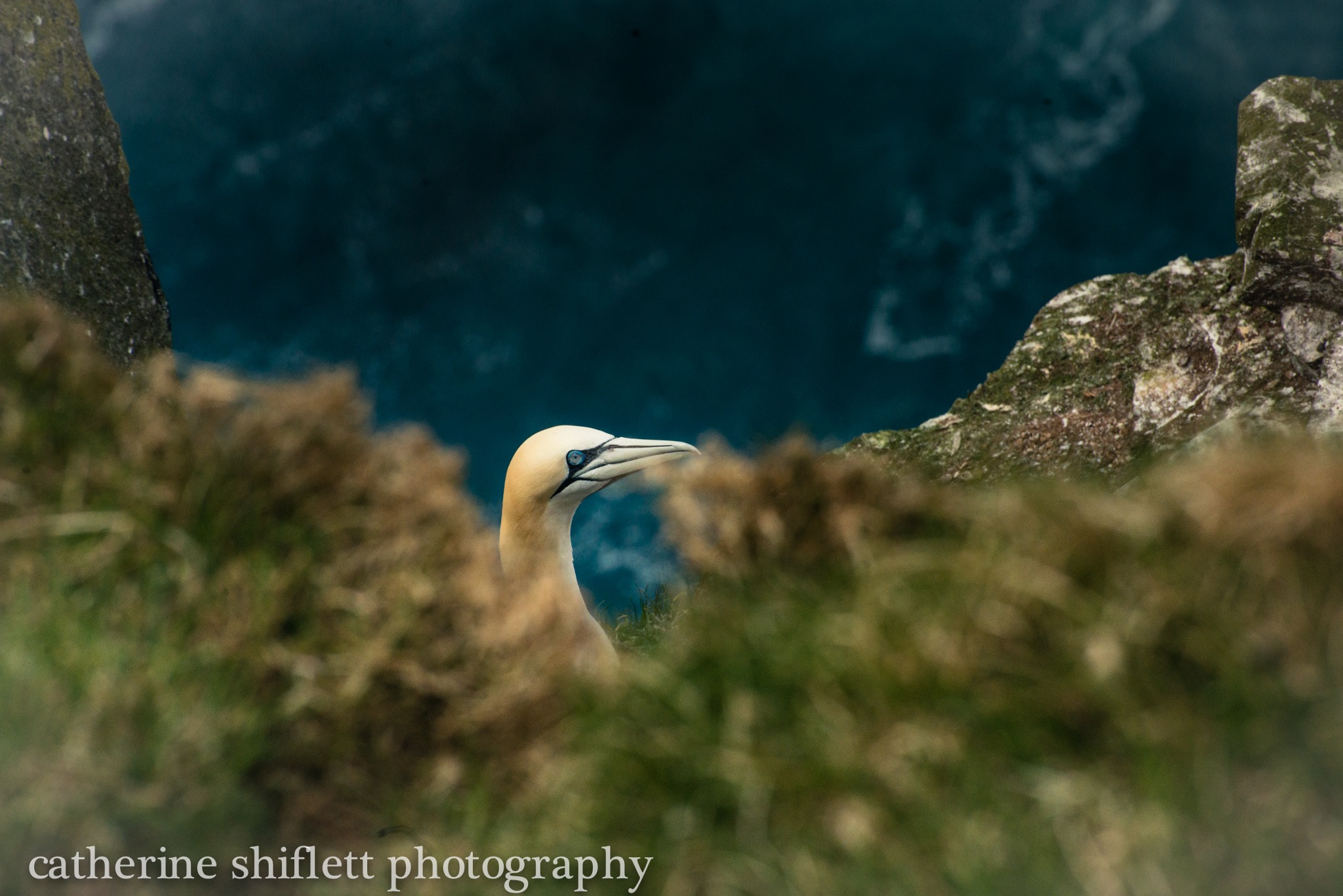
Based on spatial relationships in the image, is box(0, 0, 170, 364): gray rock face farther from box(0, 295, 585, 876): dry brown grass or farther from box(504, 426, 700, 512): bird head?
box(504, 426, 700, 512): bird head

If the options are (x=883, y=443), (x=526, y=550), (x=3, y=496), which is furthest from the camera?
(x=883, y=443)

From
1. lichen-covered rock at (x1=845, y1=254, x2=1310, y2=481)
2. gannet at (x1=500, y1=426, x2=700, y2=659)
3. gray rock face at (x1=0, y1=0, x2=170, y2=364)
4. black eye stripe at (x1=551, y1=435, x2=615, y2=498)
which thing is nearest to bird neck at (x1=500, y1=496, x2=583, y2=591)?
gannet at (x1=500, y1=426, x2=700, y2=659)

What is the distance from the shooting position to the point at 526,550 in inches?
228

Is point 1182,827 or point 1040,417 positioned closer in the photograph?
point 1182,827

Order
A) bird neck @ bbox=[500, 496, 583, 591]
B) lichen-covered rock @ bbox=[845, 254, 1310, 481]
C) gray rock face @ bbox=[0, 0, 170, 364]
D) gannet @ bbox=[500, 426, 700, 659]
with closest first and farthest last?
1. gannet @ bbox=[500, 426, 700, 659]
2. bird neck @ bbox=[500, 496, 583, 591]
3. gray rock face @ bbox=[0, 0, 170, 364]
4. lichen-covered rock @ bbox=[845, 254, 1310, 481]

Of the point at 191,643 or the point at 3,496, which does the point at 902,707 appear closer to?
the point at 191,643

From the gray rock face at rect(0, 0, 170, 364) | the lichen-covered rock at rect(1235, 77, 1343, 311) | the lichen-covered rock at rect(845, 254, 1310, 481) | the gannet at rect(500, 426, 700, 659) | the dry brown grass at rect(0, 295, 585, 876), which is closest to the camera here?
the dry brown grass at rect(0, 295, 585, 876)

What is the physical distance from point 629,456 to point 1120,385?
405 cm

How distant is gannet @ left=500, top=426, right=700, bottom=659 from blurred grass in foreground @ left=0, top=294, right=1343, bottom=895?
1.29 meters

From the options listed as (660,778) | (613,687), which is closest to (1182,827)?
(660,778)

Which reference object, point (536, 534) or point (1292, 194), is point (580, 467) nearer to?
point (536, 534)

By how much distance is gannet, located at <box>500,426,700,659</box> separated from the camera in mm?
5641

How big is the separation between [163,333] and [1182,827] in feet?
20.9

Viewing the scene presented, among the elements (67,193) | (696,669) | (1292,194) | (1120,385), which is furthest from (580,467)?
(1292,194)
